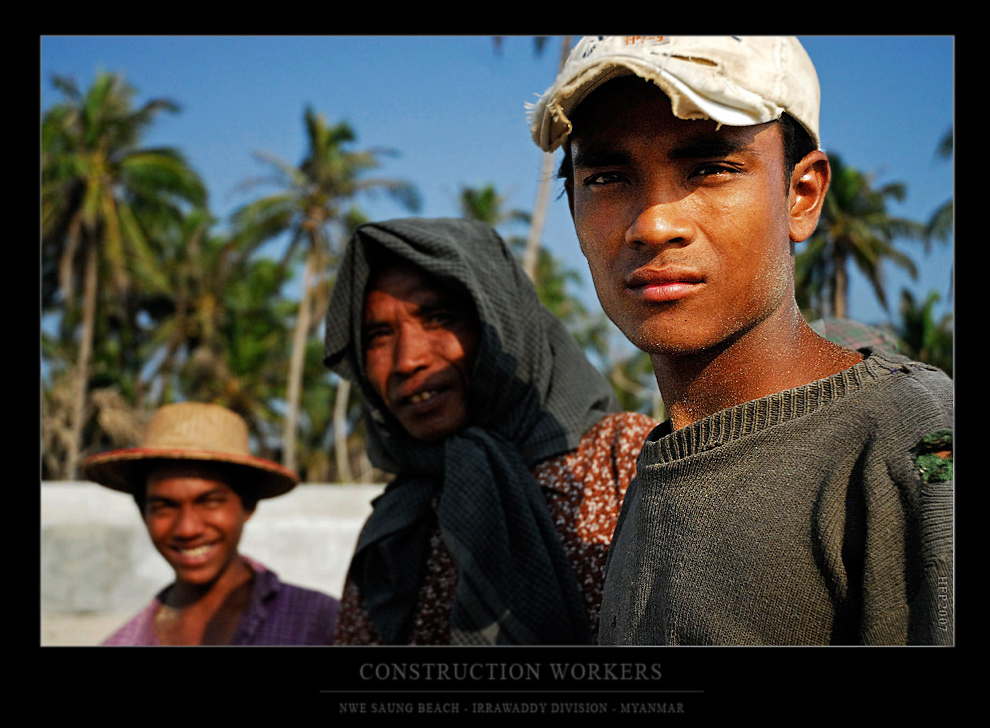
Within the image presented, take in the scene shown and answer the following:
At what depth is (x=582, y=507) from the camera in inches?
84.1

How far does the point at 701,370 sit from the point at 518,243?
75.1 feet

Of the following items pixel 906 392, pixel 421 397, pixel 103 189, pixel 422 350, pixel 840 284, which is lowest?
pixel 906 392

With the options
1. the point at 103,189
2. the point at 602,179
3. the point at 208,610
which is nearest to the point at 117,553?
the point at 208,610

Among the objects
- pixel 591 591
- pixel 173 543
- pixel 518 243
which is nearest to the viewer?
pixel 591 591

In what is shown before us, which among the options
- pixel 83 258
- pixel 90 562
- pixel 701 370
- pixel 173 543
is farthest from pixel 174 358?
pixel 701 370

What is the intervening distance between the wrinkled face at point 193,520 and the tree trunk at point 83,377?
19105 millimetres

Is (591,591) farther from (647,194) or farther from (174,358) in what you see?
(174,358)

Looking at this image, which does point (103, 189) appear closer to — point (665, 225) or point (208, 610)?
point (208, 610)

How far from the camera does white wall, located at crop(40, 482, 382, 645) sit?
22.4ft

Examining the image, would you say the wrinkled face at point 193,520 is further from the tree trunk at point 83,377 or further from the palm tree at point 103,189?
the palm tree at point 103,189

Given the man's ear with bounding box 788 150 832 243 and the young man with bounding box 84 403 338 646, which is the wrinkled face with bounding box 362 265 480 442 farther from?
the man's ear with bounding box 788 150 832 243

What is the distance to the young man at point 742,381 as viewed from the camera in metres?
1.10

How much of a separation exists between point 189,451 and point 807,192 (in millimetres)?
2443

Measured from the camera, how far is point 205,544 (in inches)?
120
